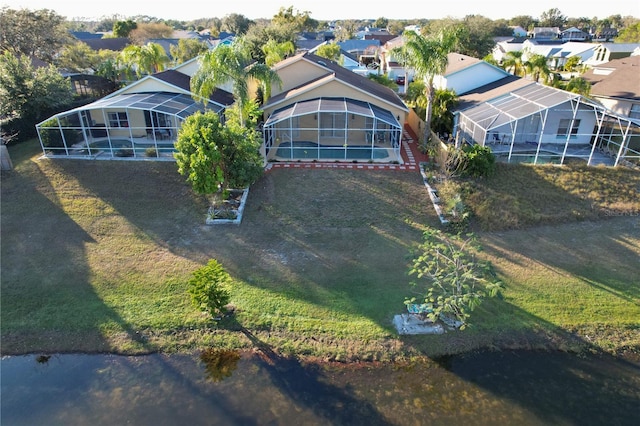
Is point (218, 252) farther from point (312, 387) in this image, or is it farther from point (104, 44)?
point (104, 44)

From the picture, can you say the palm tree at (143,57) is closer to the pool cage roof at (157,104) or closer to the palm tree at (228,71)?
the pool cage roof at (157,104)

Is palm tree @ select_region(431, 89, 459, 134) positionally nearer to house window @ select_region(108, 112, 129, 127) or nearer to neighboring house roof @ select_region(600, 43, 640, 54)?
house window @ select_region(108, 112, 129, 127)

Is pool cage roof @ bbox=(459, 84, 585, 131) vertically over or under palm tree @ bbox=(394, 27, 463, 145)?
under

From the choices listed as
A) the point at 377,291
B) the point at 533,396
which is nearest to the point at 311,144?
the point at 377,291

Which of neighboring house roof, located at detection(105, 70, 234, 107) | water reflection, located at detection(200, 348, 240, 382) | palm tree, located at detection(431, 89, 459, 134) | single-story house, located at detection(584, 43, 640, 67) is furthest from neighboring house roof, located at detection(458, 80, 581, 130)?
single-story house, located at detection(584, 43, 640, 67)

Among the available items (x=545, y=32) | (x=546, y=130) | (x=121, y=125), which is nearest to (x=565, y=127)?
(x=546, y=130)

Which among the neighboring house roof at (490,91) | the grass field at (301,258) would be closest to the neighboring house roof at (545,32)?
the neighboring house roof at (490,91)
